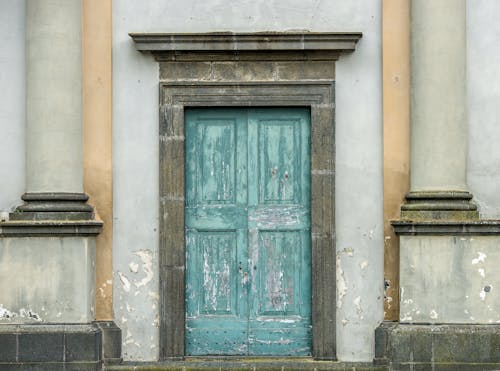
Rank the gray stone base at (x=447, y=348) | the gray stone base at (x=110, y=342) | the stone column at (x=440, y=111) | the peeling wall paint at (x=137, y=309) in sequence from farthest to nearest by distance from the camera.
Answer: the peeling wall paint at (x=137, y=309), the gray stone base at (x=110, y=342), the stone column at (x=440, y=111), the gray stone base at (x=447, y=348)

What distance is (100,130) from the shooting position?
30.3 feet

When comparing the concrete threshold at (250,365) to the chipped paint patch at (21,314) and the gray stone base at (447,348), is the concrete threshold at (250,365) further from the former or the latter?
the chipped paint patch at (21,314)

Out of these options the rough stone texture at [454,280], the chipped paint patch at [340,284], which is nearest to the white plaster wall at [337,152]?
the chipped paint patch at [340,284]

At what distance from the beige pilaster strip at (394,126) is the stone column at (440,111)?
203 millimetres

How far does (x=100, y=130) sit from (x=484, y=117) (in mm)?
3892

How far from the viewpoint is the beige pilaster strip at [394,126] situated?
9086mm

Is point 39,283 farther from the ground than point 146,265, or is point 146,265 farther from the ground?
point 146,265

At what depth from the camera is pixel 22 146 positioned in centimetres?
925

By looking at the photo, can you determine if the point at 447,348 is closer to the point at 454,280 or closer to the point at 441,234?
the point at 454,280

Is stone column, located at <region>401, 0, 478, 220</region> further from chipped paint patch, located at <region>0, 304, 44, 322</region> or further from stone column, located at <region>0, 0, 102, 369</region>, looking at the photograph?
chipped paint patch, located at <region>0, 304, 44, 322</region>

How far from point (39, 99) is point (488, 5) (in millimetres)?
4614

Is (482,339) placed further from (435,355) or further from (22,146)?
(22,146)

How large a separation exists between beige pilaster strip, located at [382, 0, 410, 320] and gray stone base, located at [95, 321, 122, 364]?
2724 millimetres

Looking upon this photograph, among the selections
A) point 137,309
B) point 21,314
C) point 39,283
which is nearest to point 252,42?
point 137,309
